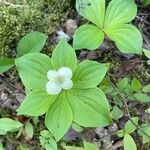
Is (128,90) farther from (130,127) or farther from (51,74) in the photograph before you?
(51,74)

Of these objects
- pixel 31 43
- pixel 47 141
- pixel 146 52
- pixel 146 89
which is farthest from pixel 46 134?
pixel 146 52

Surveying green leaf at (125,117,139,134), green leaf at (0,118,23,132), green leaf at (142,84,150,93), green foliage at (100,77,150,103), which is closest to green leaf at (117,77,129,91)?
green foliage at (100,77,150,103)

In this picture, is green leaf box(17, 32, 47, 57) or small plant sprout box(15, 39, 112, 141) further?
green leaf box(17, 32, 47, 57)

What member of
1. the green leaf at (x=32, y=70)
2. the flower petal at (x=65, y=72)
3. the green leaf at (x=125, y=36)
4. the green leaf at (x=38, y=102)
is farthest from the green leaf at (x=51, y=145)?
the green leaf at (x=125, y=36)

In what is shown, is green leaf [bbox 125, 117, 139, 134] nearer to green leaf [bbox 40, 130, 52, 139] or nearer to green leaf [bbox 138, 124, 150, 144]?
green leaf [bbox 138, 124, 150, 144]

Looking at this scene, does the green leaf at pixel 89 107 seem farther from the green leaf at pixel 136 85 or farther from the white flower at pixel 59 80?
the green leaf at pixel 136 85
